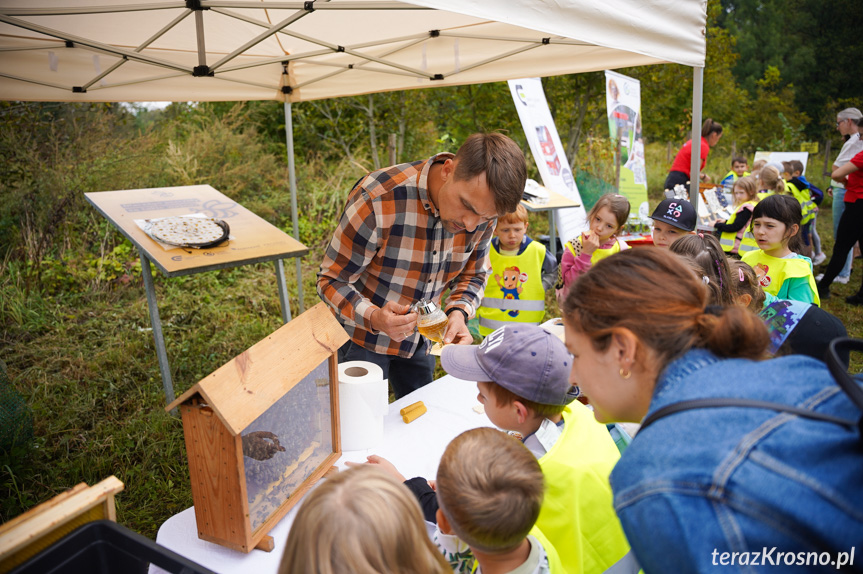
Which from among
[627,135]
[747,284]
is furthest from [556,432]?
[627,135]

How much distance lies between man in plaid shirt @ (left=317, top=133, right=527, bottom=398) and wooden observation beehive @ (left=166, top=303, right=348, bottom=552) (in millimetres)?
485

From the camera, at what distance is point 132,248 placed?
20.1 feet

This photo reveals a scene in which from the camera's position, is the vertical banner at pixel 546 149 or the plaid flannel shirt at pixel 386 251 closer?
the plaid flannel shirt at pixel 386 251

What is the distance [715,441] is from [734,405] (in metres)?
0.07

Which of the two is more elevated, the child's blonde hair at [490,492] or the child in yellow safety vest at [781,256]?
the child in yellow safety vest at [781,256]

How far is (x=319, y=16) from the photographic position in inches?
110

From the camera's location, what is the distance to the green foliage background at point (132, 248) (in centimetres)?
333

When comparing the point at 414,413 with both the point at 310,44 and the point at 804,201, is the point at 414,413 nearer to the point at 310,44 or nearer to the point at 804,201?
the point at 310,44

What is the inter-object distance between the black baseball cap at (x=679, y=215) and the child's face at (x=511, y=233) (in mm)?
897

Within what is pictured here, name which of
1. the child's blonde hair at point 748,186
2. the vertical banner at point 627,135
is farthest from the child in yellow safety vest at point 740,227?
the vertical banner at point 627,135

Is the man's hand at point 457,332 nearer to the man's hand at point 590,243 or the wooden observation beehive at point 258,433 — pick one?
the wooden observation beehive at point 258,433

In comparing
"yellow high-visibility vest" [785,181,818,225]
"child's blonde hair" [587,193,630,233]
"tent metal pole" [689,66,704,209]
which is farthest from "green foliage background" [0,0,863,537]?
"tent metal pole" [689,66,704,209]

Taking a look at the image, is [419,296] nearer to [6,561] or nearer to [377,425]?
[377,425]

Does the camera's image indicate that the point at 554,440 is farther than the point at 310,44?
No
